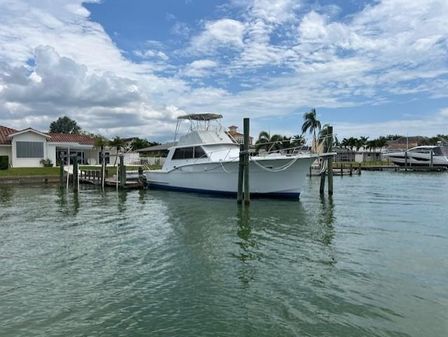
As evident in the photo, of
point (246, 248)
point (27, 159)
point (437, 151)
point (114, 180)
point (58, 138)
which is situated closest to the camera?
point (246, 248)

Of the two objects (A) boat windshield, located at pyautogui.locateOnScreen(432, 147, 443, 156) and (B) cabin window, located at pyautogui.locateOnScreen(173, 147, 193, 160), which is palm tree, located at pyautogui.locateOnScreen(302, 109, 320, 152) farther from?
(B) cabin window, located at pyautogui.locateOnScreen(173, 147, 193, 160)

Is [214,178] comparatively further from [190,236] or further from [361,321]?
[361,321]

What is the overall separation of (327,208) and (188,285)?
44.4 ft

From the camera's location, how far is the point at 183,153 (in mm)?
28094

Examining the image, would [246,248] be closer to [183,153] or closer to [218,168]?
[218,168]

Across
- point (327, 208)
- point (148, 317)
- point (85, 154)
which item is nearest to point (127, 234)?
point (148, 317)

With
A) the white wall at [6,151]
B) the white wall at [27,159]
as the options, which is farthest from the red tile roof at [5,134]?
the white wall at [27,159]

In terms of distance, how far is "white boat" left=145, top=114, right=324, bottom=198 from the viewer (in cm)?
2319

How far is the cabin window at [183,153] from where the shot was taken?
27.5 m

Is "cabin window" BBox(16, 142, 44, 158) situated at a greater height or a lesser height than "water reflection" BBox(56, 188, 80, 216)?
greater

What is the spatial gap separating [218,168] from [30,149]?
3052cm

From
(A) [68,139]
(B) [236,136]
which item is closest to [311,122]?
(B) [236,136]

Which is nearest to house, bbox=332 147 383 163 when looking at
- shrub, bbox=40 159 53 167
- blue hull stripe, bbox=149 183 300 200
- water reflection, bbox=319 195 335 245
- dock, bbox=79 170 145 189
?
shrub, bbox=40 159 53 167

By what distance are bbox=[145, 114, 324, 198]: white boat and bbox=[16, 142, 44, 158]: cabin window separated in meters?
21.5
